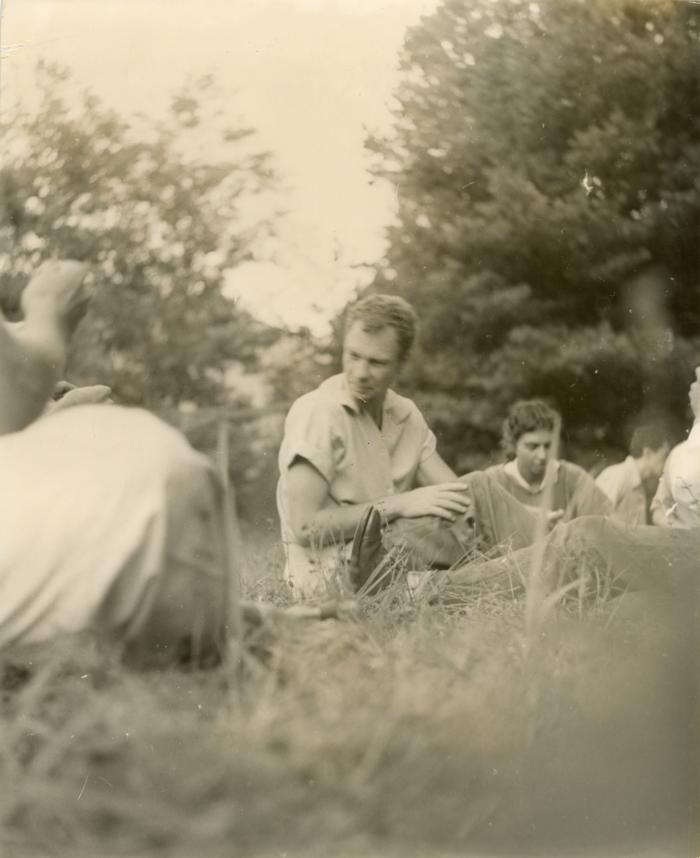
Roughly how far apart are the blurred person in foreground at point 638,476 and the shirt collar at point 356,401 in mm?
643

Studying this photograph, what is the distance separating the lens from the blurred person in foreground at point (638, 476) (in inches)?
134

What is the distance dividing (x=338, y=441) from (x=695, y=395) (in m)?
1.17

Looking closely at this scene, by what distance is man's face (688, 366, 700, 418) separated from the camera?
3523 millimetres

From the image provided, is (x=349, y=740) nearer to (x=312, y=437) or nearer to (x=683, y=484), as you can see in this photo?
(x=312, y=437)

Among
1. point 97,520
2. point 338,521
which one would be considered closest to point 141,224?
point 97,520

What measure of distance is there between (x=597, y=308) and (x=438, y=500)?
0.78 metres

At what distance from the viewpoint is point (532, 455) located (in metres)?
3.36

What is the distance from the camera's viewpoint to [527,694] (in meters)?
A: 3.24

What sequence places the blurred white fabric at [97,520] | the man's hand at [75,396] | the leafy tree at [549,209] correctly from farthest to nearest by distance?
the leafy tree at [549,209] → the man's hand at [75,396] → the blurred white fabric at [97,520]

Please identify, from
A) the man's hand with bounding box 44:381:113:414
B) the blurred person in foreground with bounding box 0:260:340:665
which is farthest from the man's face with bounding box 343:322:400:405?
the man's hand with bounding box 44:381:113:414

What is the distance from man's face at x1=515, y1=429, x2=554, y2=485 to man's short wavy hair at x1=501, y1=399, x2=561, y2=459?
0.01 meters

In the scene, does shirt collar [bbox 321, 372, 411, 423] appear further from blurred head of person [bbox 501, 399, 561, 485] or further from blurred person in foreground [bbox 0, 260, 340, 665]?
blurred person in foreground [bbox 0, 260, 340, 665]

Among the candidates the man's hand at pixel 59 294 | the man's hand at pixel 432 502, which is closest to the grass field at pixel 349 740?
the man's hand at pixel 432 502

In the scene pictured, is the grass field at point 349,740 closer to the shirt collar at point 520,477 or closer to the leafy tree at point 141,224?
the shirt collar at point 520,477
